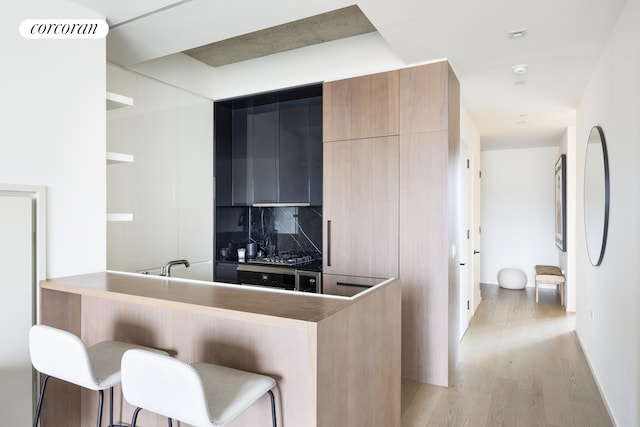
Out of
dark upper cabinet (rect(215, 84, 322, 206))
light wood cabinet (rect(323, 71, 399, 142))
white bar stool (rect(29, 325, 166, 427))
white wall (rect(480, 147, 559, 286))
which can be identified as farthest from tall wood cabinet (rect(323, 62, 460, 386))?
white wall (rect(480, 147, 559, 286))

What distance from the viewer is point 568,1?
7.04ft

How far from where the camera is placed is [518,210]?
700 centimetres

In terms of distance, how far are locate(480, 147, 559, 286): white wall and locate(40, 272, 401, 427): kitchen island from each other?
577cm

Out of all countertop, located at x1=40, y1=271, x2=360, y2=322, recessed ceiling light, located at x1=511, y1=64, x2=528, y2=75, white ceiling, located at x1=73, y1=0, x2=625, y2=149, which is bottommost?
countertop, located at x1=40, y1=271, x2=360, y2=322

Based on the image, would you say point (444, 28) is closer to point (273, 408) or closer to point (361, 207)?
point (361, 207)

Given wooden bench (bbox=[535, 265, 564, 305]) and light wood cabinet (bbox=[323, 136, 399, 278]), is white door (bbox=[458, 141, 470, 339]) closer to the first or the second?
light wood cabinet (bbox=[323, 136, 399, 278])

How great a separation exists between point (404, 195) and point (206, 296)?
1.93 m

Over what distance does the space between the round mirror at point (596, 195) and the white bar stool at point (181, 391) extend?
2.53 m

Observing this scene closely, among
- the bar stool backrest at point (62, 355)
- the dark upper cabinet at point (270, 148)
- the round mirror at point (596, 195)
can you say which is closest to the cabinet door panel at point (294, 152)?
the dark upper cabinet at point (270, 148)

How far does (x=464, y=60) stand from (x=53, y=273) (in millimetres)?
3110

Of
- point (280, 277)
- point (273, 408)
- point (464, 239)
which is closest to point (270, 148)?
point (280, 277)

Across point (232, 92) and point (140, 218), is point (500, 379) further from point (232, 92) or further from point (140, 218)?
point (232, 92)

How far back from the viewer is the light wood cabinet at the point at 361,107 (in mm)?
3197

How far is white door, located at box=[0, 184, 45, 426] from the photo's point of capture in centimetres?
193
